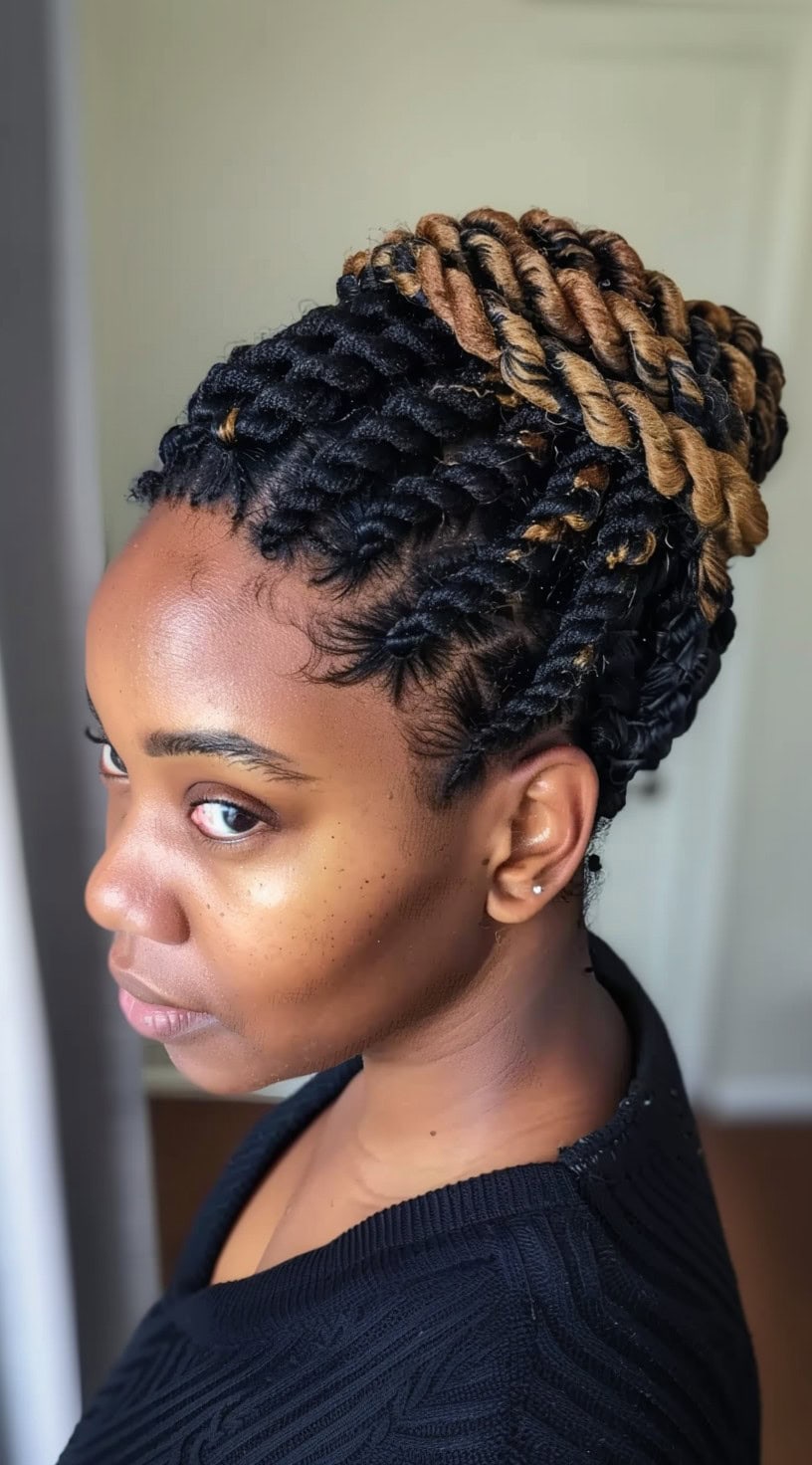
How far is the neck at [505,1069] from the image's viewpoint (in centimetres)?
69

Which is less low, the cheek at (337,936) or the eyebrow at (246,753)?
the eyebrow at (246,753)

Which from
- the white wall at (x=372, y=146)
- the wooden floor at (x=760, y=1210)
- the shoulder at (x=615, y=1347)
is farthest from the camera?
the wooden floor at (x=760, y=1210)

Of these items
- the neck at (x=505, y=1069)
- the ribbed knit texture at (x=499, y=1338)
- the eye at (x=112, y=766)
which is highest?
the eye at (x=112, y=766)

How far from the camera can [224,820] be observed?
0.60 meters

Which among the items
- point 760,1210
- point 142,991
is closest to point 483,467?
point 142,991

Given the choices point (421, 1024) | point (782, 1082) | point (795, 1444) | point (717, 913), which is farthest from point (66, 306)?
point (782, 1082)

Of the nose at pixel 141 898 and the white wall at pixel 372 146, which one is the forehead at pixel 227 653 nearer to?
the nose at pixel 141 898

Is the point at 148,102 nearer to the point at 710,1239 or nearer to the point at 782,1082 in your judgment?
the point at 710,1239

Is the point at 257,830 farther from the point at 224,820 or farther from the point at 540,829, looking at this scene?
the point at 540,829

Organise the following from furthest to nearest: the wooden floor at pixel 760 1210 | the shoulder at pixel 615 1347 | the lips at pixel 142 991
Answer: the wooden floor at pixel 760 1210 < the lips at pixel 142 991 < the shoulder at pixel 615 1347

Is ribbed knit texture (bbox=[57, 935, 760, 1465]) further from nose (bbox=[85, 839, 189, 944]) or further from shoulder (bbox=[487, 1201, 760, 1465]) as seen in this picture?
nose (bbox=[85, 839, 189, 944])

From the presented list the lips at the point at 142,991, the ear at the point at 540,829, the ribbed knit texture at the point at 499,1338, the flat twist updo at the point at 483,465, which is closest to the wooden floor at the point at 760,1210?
the ribbed knit texture at the point at 499,1338

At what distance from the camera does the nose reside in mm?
627

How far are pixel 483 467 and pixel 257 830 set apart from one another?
0.79ft
